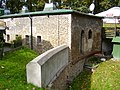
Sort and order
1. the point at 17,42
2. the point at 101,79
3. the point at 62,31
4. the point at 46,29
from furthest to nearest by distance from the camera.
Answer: the point at 17,42 → the point at 46,29 → the point at 62,31 → the point at 101,79

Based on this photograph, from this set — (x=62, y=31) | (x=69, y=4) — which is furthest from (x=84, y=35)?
(x=69, y=4)

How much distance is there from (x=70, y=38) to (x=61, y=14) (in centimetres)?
Result: 211

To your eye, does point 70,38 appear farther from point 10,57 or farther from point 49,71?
point 49,71

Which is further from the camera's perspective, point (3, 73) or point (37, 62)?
point (3, 73)

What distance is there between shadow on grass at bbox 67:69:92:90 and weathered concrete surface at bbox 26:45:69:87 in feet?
9.28

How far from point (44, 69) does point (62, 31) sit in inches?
284

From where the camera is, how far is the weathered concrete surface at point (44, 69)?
902 centimetres

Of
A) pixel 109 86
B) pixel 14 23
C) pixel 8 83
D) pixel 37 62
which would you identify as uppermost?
pixel 14 23

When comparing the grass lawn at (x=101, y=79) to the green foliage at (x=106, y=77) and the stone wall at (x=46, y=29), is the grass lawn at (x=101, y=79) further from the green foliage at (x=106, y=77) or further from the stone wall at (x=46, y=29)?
the stone wall at (x=46, y=29)

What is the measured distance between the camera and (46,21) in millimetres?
17484

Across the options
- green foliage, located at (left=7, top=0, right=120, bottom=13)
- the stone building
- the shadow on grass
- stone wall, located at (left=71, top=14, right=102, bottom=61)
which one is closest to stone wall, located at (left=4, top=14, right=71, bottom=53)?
the stone building

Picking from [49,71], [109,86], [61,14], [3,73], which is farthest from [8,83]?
[61,14]

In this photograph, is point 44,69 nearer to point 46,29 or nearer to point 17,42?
point 46,29

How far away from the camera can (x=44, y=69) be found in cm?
948
